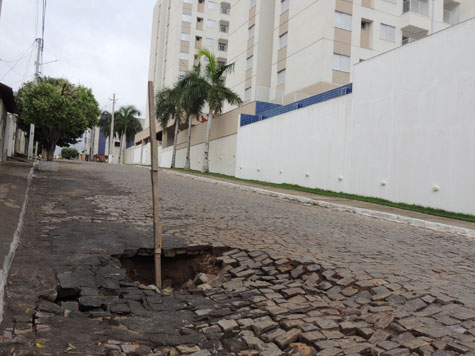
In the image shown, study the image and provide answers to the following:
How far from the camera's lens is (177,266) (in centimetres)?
477

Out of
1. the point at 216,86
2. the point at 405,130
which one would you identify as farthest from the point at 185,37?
the point at 405,130

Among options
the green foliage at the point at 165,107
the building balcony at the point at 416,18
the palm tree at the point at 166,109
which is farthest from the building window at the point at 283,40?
the green foliage at the point at 165,107

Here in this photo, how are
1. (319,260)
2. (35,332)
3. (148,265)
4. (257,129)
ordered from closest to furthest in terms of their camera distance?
(35,332) → (319,260) → (148,265) → (257,129)

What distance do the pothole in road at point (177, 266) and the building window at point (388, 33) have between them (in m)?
23.7

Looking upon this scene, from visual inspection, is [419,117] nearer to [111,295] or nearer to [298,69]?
[111,295]

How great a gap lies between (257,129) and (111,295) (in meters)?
18.4

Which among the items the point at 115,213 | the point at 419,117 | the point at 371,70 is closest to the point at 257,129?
the point at 371,70

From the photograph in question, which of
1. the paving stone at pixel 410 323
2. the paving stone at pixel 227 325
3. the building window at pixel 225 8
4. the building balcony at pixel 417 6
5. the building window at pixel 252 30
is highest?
the building window at pixel 225 8

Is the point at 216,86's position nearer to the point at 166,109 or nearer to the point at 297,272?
the point at 166,109

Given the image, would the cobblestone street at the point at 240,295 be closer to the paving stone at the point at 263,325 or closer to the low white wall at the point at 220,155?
the paving stone at the point at 263,325

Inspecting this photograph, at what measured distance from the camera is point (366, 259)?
4.58 metres

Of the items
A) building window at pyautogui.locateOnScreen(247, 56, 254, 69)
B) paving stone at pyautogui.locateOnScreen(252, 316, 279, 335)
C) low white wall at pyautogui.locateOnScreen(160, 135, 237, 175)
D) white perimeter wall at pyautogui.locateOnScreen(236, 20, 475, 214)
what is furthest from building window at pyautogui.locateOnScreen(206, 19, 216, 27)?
paving stone at pyautogui.locateOnScreen(252, 316, 279, 335)

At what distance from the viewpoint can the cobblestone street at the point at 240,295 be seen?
257cm

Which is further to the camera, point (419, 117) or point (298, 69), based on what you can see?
point (298, 69)
